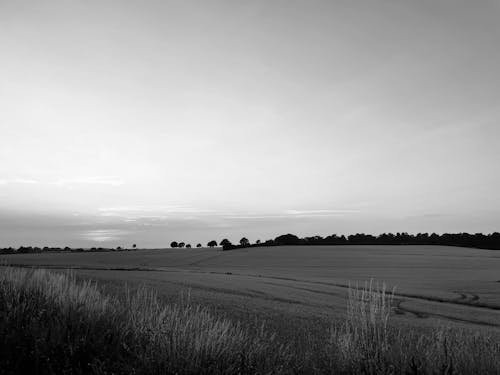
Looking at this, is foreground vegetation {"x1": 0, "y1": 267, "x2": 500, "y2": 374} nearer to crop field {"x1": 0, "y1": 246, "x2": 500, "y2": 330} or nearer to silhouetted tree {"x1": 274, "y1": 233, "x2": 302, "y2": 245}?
crop field {"x1": 0, "y1": 246, "x2": 500, "y2": 330}

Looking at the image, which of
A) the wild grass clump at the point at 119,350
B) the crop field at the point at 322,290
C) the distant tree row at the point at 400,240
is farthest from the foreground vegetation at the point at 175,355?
the distant tree row at the point at 400,240

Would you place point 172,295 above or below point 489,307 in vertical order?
above

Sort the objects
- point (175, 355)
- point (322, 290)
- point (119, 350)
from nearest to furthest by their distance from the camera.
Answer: point (175, 355) → point (119, 350) → point (322, 290)

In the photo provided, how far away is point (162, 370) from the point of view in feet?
13.8

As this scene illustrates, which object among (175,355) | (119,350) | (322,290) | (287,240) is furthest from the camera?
(287,240)

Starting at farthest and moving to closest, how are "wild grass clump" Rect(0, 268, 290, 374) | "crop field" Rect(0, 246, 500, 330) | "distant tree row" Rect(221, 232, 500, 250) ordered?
"distant tree row" Rect(221, 232, 500, 250)
"crop field" Rect(0, 246, 500, 330)
"wild grass clump" Rect(0, 268, 290, 374)

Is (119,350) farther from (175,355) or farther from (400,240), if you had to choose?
(400,240)

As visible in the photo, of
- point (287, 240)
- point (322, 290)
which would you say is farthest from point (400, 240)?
point (322, 290)

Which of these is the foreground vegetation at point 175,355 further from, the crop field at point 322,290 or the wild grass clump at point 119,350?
the crop field at point 322,290

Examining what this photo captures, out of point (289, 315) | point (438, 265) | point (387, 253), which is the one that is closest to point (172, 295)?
point (289, 315)

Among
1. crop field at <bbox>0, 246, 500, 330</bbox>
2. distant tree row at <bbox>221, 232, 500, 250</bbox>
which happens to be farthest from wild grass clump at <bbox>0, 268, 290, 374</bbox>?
distant tree row at <bbox>221, 232, 500, 250</bbox>

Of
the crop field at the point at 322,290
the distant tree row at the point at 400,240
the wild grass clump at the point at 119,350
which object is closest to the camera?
the wild grass clump at the point at 119,350

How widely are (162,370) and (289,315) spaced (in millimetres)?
5616

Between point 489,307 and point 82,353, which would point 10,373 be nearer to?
point 82,353
